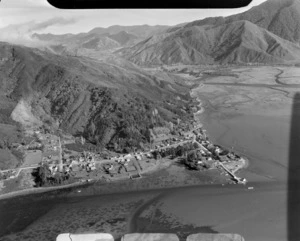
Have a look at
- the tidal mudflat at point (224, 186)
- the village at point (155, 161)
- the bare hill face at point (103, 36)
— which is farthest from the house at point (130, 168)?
the bare hill face at point (103, 36)

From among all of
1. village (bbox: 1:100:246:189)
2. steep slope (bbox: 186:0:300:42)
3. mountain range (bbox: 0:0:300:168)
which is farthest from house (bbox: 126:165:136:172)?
steep slope (bbox: 186:0:300:42)

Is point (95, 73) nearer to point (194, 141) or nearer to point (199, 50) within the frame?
point (199, 50)

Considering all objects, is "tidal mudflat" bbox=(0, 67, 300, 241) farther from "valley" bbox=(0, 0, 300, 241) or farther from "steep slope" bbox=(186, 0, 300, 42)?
"steep slope" bbox=(186, 0, 300, 42)

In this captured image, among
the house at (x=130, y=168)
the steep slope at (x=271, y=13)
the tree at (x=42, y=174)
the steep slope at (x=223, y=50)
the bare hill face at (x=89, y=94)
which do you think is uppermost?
the steep slope at (x=271, y=13)

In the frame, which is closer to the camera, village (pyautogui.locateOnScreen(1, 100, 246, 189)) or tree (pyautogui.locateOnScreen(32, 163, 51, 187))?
tree (pyautogui.locateOnScreen(32, 163, 51, 187))

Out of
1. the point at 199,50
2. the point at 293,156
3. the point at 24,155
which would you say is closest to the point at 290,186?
the point at 293,156

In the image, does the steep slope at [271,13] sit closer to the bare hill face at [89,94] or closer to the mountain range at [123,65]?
the mountain range at [123,65]

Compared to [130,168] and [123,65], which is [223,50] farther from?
[130,168]

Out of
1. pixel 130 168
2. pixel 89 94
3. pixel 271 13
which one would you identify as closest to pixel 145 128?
pixel 130 168
